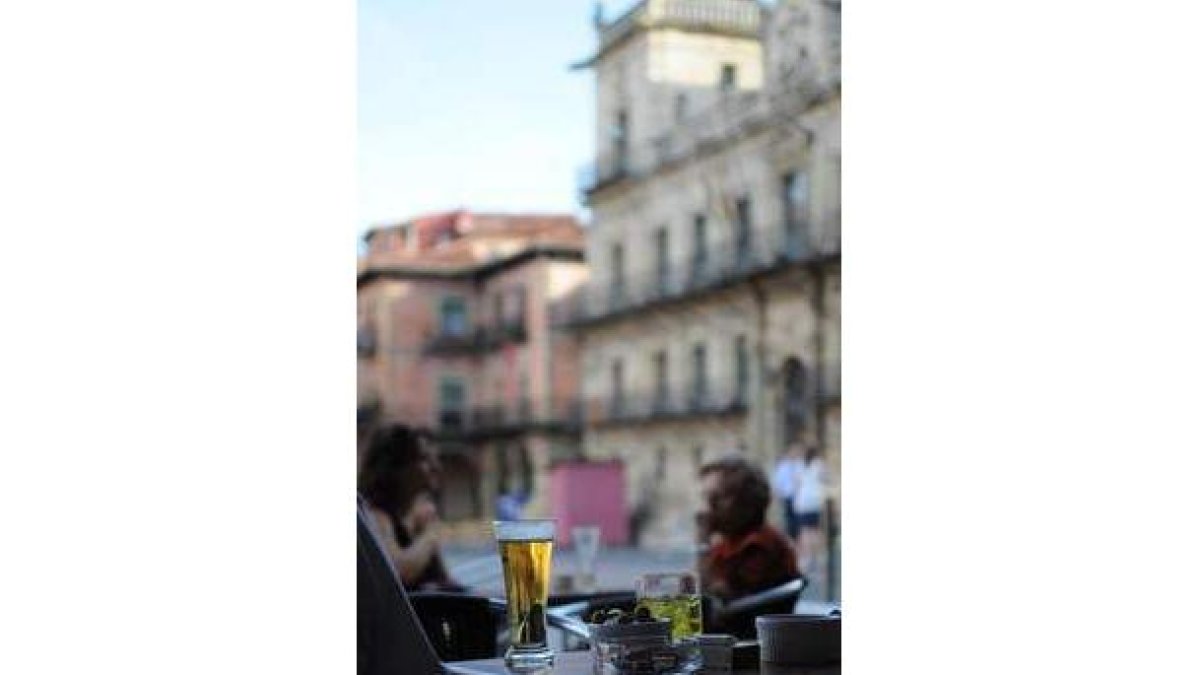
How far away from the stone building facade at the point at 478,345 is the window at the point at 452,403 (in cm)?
2

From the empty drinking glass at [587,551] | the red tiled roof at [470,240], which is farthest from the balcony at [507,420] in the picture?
the empty drinking glass at [587,551]

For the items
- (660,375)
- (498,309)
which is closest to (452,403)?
(498,309)

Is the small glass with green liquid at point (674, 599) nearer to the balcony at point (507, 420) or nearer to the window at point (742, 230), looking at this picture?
the window at point (742, 230)

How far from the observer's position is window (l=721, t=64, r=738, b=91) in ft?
89.0

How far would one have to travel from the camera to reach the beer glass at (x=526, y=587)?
67.1 inches

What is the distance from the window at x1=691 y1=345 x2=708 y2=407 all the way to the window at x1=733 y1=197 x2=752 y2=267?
5.74 feet

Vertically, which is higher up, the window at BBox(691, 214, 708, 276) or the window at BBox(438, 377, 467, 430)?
the window at BBox(691, 214, 708, 276)

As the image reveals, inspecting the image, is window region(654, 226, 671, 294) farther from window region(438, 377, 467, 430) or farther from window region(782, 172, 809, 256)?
window region(438, 377, 467, 430)

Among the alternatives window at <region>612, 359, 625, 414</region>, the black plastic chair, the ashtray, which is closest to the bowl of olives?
the ashtray

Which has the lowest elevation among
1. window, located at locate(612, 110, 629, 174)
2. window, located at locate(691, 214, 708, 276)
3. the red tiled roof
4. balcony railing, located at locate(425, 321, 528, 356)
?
balcony railing, located at locate(425, 321, 528, 356)
